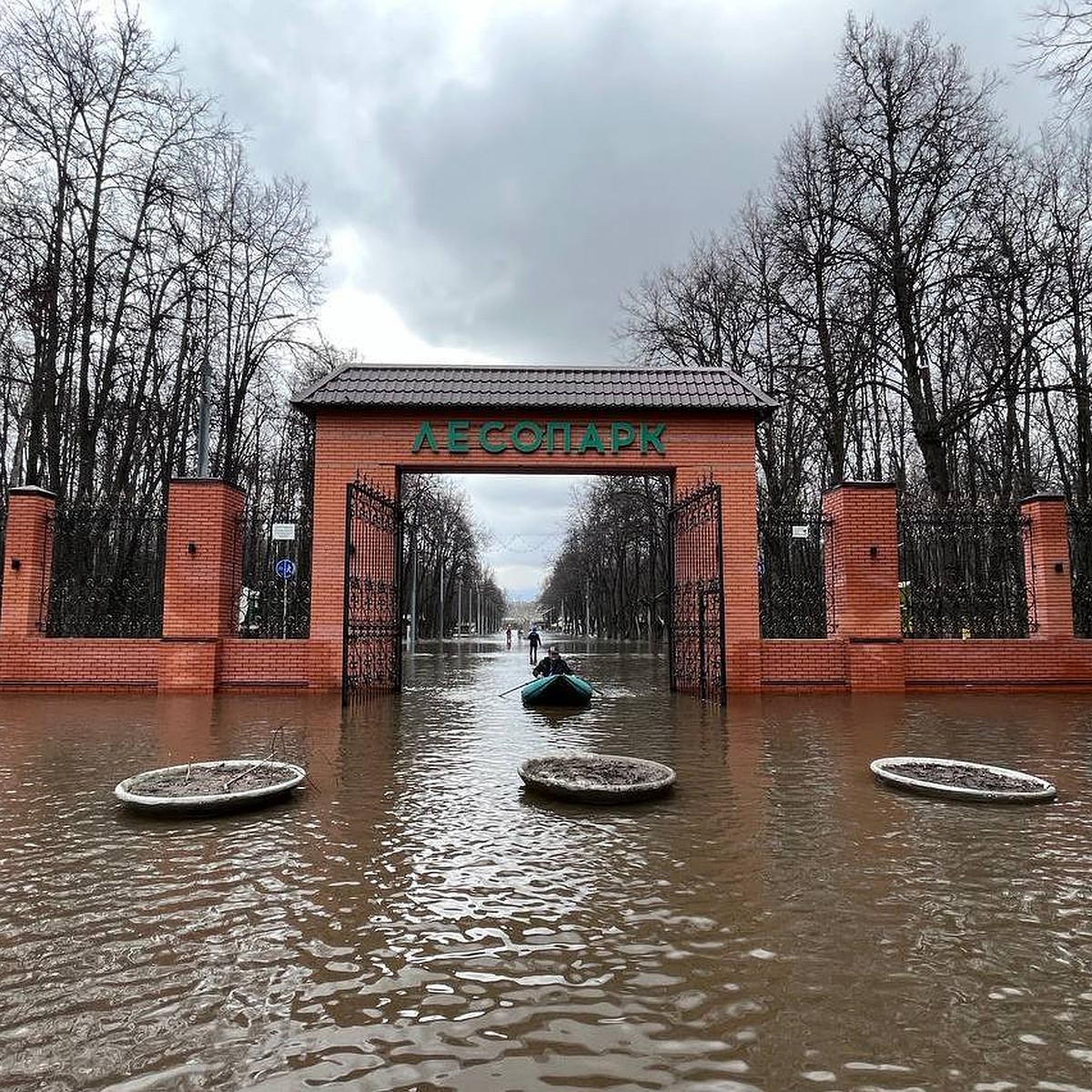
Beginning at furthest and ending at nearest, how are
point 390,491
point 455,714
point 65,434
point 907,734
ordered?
point 65,434, point 390,491, point 455,714, point 907,734

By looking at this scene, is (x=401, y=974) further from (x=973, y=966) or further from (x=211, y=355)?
(x=211, y=355)

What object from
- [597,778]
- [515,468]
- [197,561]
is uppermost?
[515,468]

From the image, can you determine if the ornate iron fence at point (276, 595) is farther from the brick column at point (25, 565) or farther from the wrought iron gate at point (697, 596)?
the wrought iron gate at point (697, 596)

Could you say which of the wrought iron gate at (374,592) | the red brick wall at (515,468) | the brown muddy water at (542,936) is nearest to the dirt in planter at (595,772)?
the brown muddy water at (542,936)

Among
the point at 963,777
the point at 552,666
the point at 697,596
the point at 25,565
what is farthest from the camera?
the point at 697,596

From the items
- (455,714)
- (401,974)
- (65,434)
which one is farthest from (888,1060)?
(65,434)

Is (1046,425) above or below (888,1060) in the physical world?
above

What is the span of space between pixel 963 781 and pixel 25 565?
14158 mm

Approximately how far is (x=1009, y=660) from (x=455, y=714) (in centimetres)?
998

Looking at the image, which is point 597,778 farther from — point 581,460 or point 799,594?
point 799,594

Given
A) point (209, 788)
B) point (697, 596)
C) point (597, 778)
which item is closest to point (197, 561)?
point (209, 788)

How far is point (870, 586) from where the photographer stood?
1262cm

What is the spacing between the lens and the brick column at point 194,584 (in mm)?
12133

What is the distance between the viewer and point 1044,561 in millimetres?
13211
